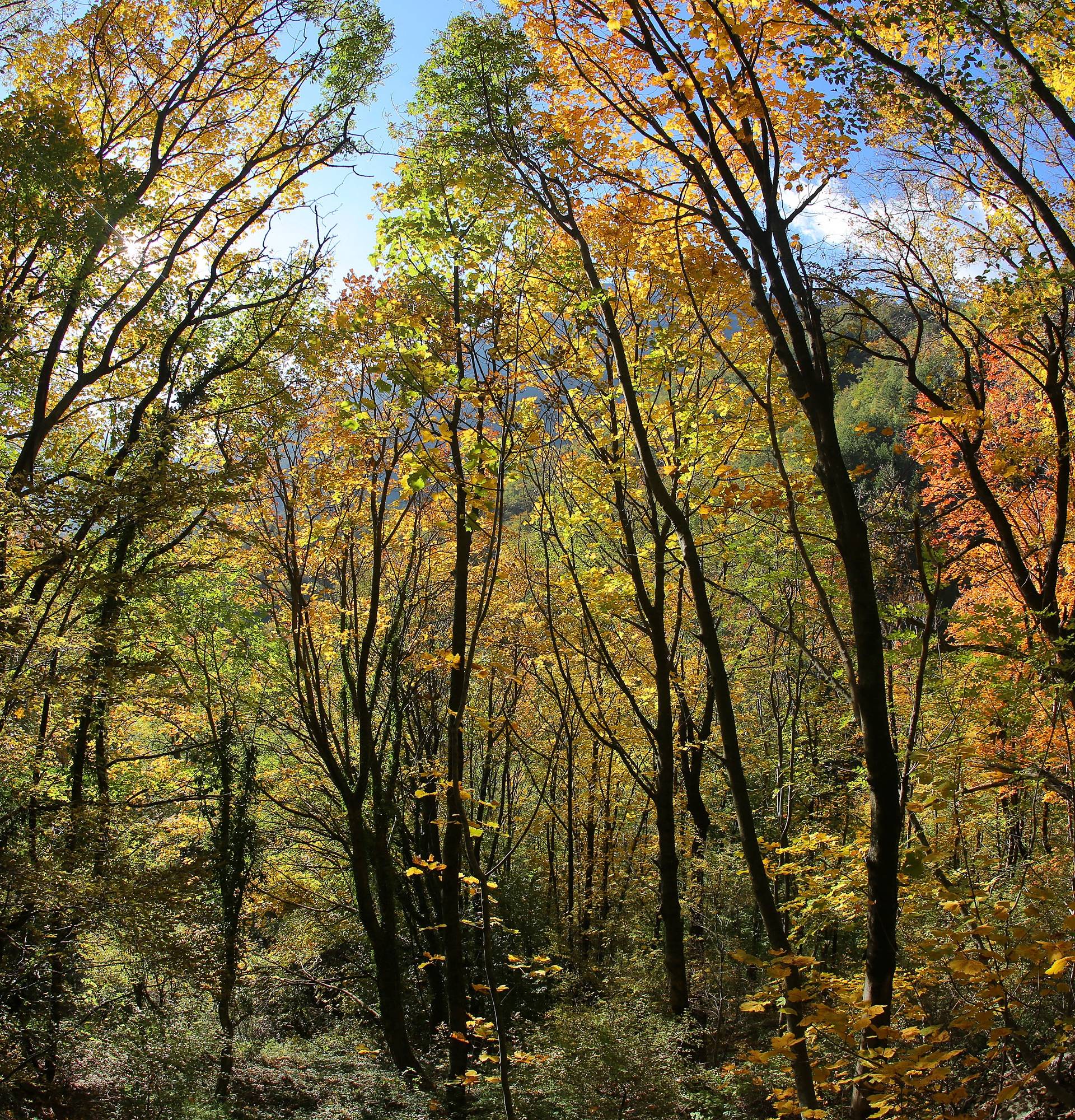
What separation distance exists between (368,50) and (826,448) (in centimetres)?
734

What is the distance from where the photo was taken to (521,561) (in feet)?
42.1

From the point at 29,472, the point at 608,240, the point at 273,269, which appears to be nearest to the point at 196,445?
the point at 273,269

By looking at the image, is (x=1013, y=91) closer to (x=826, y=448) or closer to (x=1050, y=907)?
(x=826, y=448)

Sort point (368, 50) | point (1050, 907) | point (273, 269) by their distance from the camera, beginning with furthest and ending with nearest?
1. point (273, 269)
2. point (368, 50)
3. point (1050, 907)

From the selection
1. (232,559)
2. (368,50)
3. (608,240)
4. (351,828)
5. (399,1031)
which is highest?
(368,50)

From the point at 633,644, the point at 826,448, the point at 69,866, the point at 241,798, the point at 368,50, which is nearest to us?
the point at 826,448

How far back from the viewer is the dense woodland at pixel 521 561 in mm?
3312

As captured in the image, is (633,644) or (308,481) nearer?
(308,481)

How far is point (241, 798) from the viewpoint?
9.56 metres

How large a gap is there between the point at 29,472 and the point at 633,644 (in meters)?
9.24

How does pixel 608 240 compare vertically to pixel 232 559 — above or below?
above

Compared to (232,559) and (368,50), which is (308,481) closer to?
(232,559)

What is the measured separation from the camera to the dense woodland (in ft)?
10.9

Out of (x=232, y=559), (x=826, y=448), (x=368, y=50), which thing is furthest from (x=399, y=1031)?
(x=368, y=50)
